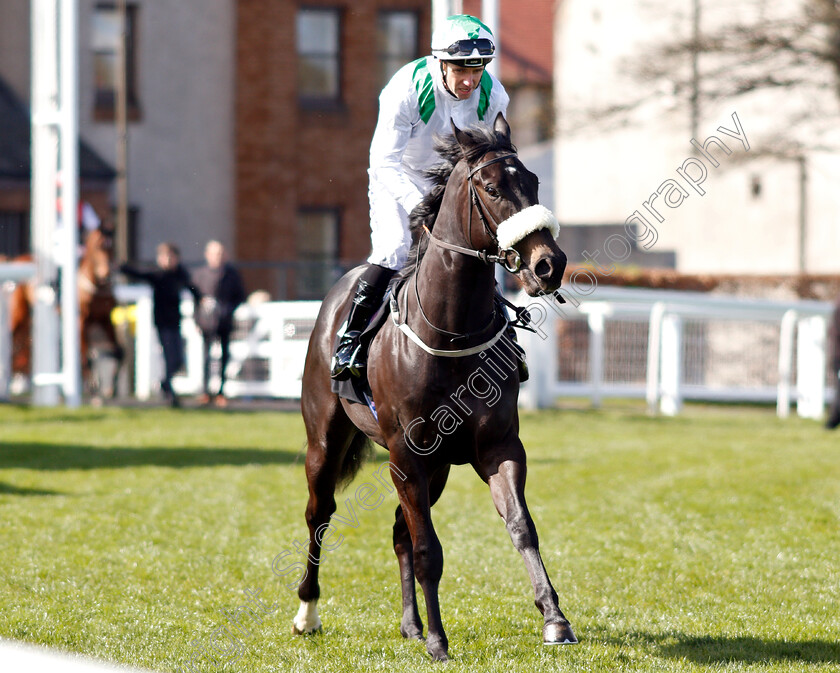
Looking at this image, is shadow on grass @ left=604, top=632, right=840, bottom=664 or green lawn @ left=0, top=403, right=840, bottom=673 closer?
shadow on grass @ left=604, top=632, right=840, bottom=664

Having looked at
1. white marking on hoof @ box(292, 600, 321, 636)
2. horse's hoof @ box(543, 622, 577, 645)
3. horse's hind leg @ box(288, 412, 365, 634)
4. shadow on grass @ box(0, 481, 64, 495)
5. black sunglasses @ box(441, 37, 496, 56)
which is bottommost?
shadow on grass @ box(0, 481, 64, 495)

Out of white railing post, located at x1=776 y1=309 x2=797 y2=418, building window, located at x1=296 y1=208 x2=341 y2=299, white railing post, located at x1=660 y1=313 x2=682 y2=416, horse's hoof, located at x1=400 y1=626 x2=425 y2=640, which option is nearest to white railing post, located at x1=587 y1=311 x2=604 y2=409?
white railing post, located at x1=660 y1=313 x2=682 y2=416

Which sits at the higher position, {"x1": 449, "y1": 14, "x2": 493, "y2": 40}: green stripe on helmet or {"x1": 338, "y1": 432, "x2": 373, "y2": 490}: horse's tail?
{"x1": 449, "y1": 14, "x2": 493, "y2": 40}: green stripe on helmet

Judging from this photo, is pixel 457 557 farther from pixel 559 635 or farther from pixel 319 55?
pixel 319 55

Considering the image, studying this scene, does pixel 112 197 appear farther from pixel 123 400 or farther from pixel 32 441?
pixel 32 441

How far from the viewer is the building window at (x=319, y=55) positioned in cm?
2334

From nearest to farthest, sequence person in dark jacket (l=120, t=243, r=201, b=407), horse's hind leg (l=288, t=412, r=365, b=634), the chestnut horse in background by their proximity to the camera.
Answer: horse's hind leg (l=288, t=412, r=365, b=634), the chestnut horse in background, person in dark jacket (l=120, t=243, r=201, b=407)

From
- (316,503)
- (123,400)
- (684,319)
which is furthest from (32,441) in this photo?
(684,319)

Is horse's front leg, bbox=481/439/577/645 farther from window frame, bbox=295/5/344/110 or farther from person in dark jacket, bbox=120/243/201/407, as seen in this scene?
window frame, bbox=295/5/344/110

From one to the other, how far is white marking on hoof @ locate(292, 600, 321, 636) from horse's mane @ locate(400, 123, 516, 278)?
5.09 ft

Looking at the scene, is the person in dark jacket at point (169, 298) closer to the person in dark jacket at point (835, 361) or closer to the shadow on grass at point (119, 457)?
the shadow on grass at point (119, 457)

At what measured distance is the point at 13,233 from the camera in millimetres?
21625

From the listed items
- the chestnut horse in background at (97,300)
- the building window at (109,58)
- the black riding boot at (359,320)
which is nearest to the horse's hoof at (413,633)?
the black riding boot at (359,320)

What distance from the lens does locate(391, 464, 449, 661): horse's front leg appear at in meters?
4.47
